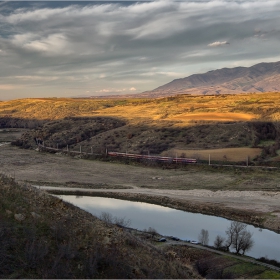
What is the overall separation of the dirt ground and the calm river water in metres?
2.79

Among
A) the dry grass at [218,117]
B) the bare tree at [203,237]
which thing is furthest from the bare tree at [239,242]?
the dry grass at [218,117]

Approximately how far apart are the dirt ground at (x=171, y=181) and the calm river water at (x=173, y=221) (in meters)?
2.79

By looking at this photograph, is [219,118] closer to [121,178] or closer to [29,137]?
[121,178]

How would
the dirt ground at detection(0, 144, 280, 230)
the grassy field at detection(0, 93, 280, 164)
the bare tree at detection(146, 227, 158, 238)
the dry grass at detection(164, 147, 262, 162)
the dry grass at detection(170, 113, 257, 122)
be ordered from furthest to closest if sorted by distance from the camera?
the dry grass at detection(170, 113, 257, 122) → the grassy field at detection(0, 93, 280, 164) → the dry grass at detection(164, 147, 262, 162) → the dirt ground at detection(0, 144, 280, 230) → the bare tree at detection(146, 227, 158, 238)

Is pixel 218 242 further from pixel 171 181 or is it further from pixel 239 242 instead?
pixel 171 181

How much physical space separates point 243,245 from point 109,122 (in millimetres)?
79143

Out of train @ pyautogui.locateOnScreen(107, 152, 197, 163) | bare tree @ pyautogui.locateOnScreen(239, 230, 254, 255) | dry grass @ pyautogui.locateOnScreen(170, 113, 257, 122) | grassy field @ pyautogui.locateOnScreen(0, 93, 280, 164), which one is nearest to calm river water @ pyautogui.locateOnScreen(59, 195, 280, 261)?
bare tree @ pyautogui.locateOnScreen(239, 230, 254, 255)

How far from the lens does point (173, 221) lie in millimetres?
33219

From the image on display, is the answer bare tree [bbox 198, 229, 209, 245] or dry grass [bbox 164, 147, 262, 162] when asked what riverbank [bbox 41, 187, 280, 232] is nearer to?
bare tree [bbox 198, 229, 209, 245]

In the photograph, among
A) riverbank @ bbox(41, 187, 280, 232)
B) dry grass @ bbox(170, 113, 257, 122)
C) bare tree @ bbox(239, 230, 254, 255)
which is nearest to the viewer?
bare tree @ bbox(239, 230, 254, 255)

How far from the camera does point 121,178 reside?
54469mm

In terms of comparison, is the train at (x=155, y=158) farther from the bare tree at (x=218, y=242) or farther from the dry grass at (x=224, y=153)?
the bare tree at (x=218, y=242)

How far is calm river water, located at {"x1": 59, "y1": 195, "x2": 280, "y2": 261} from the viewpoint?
89.6 feet

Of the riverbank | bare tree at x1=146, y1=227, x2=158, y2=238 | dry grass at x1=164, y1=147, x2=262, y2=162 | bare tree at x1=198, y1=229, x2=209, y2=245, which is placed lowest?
the riverbank
